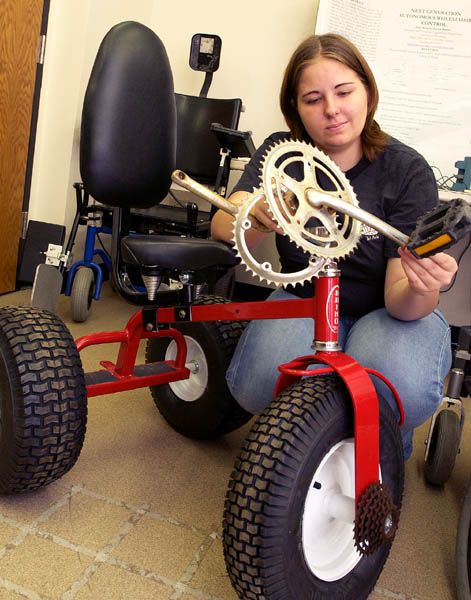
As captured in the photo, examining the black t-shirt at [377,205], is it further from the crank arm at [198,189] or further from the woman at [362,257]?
the crank arm at [198,189]

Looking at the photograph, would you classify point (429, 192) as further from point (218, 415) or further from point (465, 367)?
point (218, 415)

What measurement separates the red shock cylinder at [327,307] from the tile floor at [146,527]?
0.43 m

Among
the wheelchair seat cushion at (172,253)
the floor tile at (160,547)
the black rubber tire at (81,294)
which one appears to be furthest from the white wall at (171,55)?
the floor tile at (160,547)

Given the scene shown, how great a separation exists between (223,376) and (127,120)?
0.57m

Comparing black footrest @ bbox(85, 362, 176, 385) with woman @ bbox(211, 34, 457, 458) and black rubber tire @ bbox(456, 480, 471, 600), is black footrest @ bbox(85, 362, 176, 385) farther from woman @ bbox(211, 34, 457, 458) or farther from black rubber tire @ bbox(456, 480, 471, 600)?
black rubber tire @ bbox(456, 480, 471, 600)

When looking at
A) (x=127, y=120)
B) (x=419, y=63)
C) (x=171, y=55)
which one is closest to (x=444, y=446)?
(x=127, y=120)

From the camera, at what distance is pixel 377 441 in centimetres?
88

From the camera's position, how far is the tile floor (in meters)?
0.96

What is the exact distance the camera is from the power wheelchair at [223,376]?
0.81m

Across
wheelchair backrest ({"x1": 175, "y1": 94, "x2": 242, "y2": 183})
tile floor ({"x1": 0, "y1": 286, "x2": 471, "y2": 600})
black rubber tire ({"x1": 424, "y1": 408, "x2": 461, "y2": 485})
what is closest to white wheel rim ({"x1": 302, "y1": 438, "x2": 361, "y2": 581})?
tile floor ({"x1": 0, "y1": 286, "x2": 471, "y2": 600})

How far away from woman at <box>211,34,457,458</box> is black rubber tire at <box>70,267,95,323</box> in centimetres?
108

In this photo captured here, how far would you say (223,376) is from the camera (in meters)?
1.36

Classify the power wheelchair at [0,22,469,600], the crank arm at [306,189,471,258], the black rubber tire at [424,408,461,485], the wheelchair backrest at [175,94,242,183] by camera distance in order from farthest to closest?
the wheelchair backrest at [175,94,242,183]
the black rubber tire at [424,408,461,485]
the power wheelchair at [0,22,469,600]
the crank arm at [306,189,471,258]


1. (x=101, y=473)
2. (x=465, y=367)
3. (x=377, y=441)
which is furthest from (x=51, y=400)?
(x=465, y=367)
